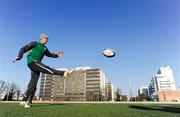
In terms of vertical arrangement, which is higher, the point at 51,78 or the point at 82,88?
the point at 51,78

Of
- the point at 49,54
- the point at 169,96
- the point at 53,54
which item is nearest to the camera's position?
the point at 49,54

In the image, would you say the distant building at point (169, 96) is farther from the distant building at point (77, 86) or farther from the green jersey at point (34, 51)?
the green jersey at point (34, 51)

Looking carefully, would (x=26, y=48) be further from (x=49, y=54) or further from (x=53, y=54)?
(x=53, y=54)

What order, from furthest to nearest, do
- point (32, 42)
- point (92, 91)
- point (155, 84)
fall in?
point (155, 84)
point (92, 91)
point (32, 42)

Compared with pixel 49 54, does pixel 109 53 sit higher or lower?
higher

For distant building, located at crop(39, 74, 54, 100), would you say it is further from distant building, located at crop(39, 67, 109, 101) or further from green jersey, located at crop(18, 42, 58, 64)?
green jersey, located at crop(18, 42, 58, 64)

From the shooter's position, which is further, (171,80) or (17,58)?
(171,80)

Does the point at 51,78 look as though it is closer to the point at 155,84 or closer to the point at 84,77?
the point at 84,77

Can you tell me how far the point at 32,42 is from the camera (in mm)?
6828

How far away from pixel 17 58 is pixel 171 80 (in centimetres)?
16764

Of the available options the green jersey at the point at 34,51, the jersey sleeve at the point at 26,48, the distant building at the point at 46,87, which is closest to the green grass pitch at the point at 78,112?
the green jersey at the point at 34,51

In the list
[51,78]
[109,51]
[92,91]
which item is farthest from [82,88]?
[109,51]

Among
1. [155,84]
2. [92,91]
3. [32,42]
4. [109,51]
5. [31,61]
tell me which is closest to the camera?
[31,61]

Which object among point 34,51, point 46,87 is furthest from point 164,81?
point 34,51
